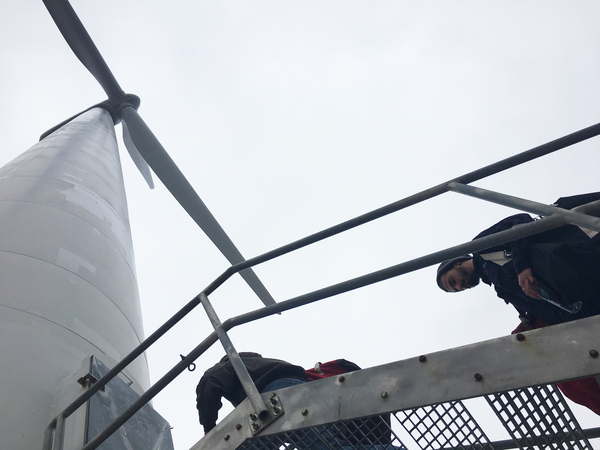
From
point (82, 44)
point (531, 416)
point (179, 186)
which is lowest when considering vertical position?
point (531, 416)

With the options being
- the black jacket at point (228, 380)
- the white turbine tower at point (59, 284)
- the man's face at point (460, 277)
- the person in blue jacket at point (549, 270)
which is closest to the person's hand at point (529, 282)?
the person in blue jacket at point (549, 270)

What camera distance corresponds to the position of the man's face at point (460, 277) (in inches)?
161

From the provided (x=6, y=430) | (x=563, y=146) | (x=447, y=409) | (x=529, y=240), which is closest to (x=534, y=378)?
(x=447, y=409)

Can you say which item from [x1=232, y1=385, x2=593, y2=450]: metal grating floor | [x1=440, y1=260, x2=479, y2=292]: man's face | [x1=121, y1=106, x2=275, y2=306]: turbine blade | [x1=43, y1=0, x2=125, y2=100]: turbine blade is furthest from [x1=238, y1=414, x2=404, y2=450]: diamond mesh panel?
[x1=43, y1=0, x2=125, y2=100]: turbine blade

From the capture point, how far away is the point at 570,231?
3.15 metres

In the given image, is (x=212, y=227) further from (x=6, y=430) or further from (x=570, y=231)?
(x=570, y=231)

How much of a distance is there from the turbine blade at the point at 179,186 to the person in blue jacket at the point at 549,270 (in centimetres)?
865

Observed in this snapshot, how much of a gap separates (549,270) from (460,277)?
1.17 metres

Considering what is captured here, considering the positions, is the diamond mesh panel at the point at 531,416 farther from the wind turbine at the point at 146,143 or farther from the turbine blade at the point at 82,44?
the turbine blade at the point at 82,44

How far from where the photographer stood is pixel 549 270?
2.99 m

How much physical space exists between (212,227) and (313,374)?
8.49 metres

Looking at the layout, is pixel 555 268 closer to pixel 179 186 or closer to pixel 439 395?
pixel 439 395

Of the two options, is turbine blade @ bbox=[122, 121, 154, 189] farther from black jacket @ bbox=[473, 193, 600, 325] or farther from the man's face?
black jacket @ bbox=[473, 193, 600, 325]

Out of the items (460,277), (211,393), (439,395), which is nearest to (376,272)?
(439,395)
